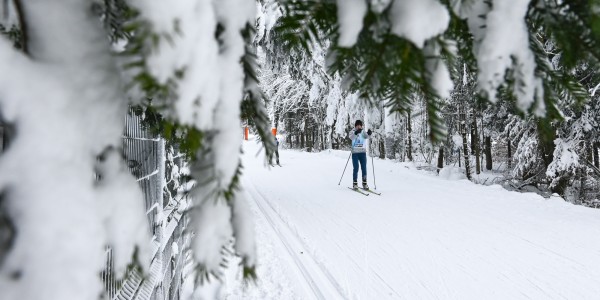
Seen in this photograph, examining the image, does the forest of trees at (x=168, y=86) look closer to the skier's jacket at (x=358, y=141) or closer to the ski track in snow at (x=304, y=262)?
the ski track in snow at (x=304, y=262)

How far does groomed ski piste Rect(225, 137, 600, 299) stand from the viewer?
3.57m

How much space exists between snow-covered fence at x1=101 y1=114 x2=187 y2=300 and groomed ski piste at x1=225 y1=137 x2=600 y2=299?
2.31 ft

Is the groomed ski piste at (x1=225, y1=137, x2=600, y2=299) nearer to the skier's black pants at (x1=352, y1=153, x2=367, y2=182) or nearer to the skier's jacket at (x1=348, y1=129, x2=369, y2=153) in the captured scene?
the skier's black pants at (x1=352, y1=153, x2=367, y2=182)

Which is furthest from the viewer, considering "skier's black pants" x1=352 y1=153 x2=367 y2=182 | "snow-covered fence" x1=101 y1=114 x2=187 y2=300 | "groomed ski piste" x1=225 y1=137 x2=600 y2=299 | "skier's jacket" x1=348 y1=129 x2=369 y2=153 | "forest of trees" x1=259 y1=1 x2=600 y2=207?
"skier's jacket" x1=348 y1=129 x2=369 y2=153

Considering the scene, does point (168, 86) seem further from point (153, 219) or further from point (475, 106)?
point (153, 219)

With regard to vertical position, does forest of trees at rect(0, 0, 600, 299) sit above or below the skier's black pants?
above

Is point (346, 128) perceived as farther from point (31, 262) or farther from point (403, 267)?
point (31, 262)

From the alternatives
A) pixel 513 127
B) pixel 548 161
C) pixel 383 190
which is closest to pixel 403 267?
pixel 383 190

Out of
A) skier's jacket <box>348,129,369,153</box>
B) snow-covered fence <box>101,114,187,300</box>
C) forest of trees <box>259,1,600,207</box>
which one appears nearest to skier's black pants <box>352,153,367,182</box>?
→ skier's jacket <box>348,129,369,153</box>

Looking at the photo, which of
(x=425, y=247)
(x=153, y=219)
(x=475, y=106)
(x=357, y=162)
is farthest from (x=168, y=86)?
(x=357, y=162)

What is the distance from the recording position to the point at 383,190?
9.11 meters

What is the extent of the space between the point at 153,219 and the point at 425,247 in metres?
3.50

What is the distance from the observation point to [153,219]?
2998mm

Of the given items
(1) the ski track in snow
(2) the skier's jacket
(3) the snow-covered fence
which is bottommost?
(1) the ski track in snow
